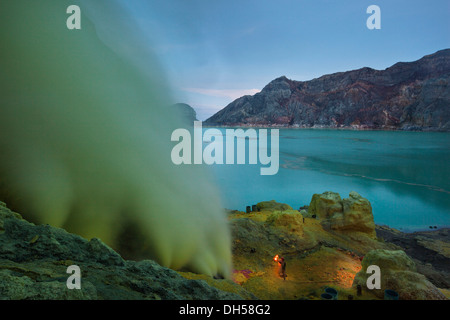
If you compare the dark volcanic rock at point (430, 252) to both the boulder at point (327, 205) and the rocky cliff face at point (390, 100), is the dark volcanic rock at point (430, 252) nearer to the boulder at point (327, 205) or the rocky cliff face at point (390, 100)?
the boulder at point (327, 205)

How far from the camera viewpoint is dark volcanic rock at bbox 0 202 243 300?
2871 mm

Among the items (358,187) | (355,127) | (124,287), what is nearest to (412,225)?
(358,187)

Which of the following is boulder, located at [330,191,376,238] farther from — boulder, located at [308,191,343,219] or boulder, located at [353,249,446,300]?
boulder, located at [353,249,446,300]

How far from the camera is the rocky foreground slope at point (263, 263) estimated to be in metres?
3.38

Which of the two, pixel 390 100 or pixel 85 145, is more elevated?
pixel 390 100

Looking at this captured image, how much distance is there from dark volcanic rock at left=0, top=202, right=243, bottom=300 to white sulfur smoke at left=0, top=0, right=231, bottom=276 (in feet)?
4.85

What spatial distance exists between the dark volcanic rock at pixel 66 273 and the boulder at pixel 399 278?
574cm

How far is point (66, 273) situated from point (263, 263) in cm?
770

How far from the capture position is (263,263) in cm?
956

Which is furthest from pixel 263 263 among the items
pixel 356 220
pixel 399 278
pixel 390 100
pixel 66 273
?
pixel 390 100

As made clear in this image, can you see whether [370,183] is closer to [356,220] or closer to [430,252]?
[430,252]

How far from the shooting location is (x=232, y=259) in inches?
371

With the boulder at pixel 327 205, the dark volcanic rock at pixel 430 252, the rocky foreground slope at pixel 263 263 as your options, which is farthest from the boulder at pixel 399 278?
the boulder at pixel 327 205
